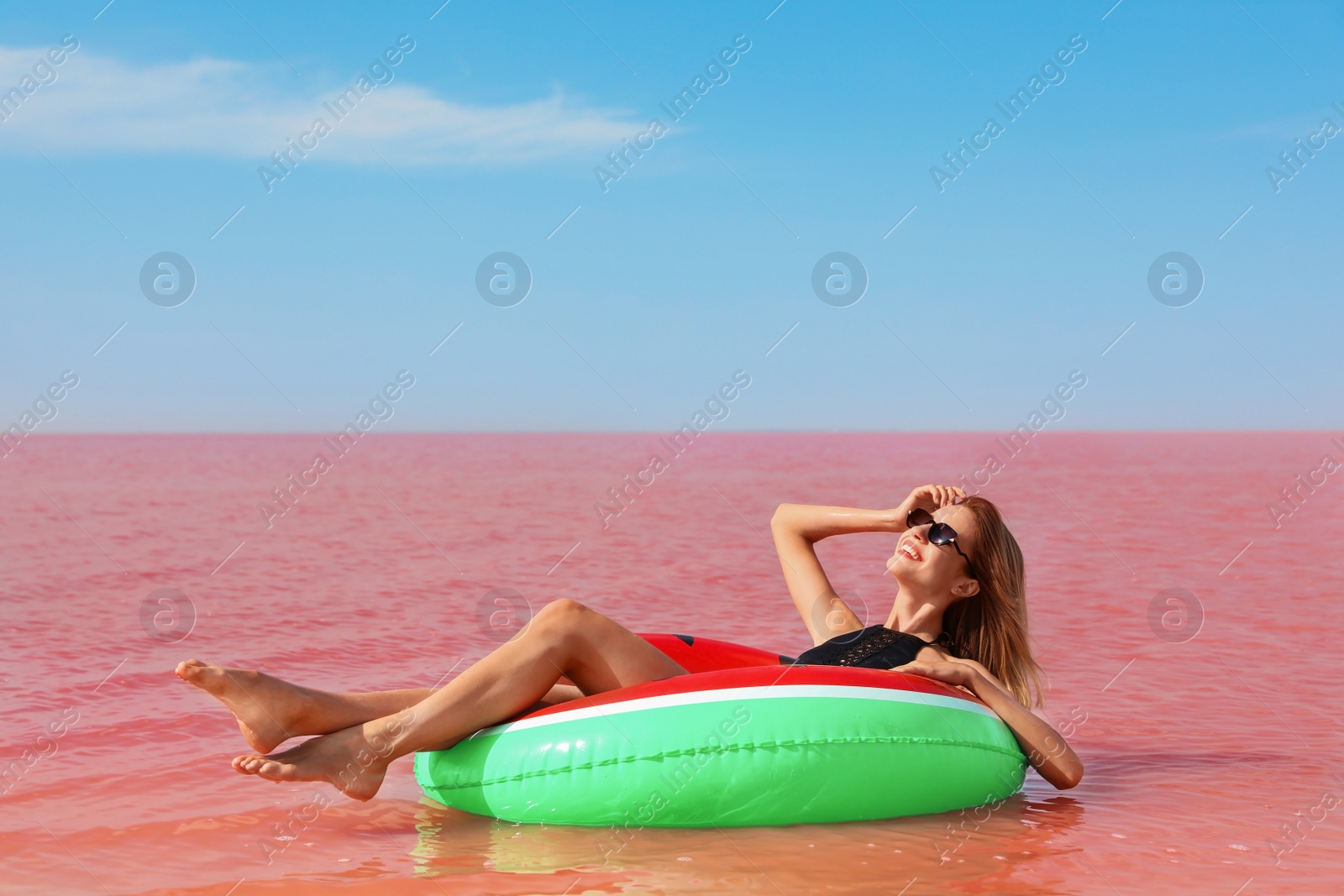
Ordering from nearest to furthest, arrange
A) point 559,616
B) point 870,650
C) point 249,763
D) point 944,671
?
point 249,763, point 559,616, point 944,671, point 870,650

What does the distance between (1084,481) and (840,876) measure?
19060mm

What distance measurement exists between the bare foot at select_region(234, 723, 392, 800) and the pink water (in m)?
0.18

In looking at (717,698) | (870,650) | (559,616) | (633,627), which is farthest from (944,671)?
(633,627)

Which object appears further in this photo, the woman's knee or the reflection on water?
the woman's knee

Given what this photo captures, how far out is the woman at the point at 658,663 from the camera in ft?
10.5

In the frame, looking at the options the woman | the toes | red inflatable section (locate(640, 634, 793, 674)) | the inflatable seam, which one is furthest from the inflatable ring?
red inflatable section (locate(640, 634, 793, 674))

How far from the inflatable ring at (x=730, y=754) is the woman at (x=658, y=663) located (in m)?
0.14

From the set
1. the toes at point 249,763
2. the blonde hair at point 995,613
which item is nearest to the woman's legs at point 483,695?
the toes at point 249,763

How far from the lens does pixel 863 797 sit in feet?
11.0

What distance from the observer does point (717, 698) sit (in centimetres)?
328

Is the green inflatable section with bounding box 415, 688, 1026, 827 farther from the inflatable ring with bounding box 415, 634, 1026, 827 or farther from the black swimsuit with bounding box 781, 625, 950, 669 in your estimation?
the black swimsuit with bounding box 781, 625, 950, 669

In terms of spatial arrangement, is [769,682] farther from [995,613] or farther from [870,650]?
[995,613]

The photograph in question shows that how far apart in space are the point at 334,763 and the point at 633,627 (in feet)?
12.1

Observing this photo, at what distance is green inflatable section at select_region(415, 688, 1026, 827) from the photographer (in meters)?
3.23
